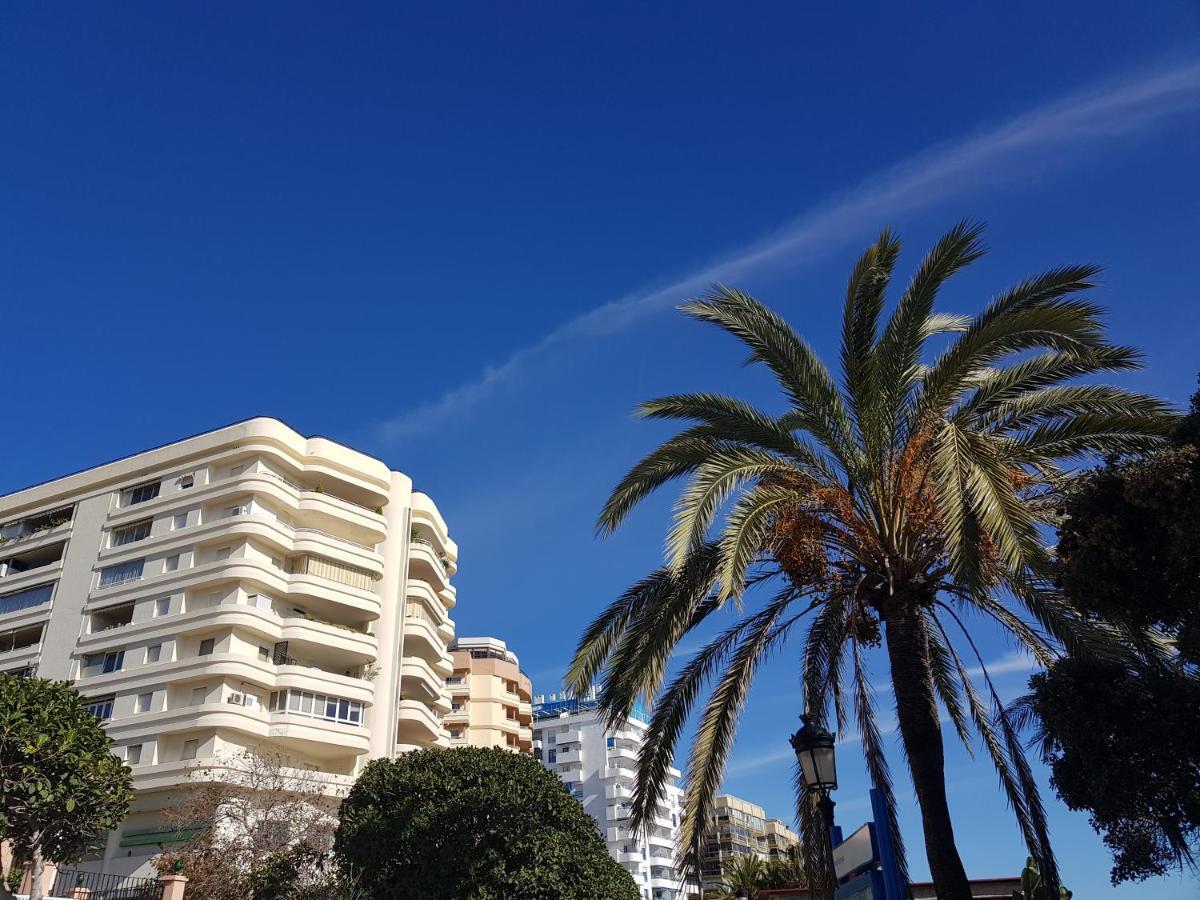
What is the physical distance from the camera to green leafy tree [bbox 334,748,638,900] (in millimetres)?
16531

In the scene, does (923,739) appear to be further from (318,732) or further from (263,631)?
(263,631)

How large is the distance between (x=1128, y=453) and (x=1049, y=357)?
185 centimetres

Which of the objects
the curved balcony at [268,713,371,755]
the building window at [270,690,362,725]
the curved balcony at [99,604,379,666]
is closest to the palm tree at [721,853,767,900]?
the curved balcony at [268,713,371,755]

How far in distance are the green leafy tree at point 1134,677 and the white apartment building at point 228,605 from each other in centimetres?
3180

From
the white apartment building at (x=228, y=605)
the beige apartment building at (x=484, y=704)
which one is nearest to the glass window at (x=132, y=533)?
the white apartment building at (x=228, y=605)

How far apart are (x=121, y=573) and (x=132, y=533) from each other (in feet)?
7.18

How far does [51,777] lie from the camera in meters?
17.6

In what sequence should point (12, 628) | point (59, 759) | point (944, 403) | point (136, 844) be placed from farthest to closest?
point (12, 628), point (136, 844), point (59, 759), point (944, 403)

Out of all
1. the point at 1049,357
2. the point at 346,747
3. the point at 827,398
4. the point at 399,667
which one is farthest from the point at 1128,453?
the point at 399,667

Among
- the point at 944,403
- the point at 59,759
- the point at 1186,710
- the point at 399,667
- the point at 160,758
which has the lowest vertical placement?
the point at 1186,710

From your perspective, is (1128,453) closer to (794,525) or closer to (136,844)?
(794,525)

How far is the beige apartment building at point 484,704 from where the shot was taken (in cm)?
6253

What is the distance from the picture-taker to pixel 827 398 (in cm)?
1299

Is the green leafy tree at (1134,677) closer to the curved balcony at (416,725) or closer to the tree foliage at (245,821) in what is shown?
the tree foliage at (245,821)
